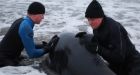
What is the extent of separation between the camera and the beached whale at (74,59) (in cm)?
506

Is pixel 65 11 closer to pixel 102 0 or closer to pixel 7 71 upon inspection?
pixel 102 0

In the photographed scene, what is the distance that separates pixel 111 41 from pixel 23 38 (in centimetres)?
164

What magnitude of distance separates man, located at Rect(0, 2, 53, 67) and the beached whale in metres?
0.48

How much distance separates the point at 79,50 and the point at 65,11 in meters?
8.88

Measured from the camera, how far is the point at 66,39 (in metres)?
5.77

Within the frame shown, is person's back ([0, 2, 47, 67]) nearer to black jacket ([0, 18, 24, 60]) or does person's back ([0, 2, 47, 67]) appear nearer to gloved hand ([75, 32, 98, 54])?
black jacket ([0, 18, 24, 60])

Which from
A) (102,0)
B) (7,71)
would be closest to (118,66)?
(7,71)

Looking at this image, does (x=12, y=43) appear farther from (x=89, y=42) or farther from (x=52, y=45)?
(x=89, y=42)

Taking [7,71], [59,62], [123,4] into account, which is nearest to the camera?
[59,62]

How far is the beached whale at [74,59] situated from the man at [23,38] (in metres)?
0.48

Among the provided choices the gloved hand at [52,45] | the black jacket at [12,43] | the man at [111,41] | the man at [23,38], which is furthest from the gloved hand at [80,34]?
the black jacket at [12,43]

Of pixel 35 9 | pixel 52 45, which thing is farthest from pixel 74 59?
pixel 35 9

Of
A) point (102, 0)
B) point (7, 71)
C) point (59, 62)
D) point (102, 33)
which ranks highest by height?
point (102, 33)

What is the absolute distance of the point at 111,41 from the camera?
5.41m
